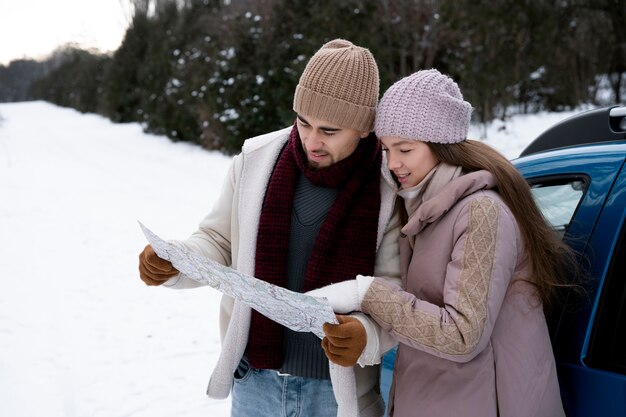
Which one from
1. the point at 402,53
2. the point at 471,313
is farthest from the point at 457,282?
the point at 402,53

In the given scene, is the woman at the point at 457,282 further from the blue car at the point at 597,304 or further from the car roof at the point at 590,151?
the car roof at the point at 590,151

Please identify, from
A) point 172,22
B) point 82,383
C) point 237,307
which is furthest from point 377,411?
point 172,22

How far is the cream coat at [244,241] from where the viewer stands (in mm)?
1877

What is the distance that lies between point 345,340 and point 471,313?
1.02ft

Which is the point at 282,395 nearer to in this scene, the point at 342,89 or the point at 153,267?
the point at 153,267

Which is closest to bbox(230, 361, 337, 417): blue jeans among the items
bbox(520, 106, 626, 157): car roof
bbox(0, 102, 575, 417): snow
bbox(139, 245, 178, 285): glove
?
bbox(139, 245, 178, 285): glove

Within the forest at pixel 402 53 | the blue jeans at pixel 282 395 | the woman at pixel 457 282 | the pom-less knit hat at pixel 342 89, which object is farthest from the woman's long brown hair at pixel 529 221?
the forest at pixel 402 53

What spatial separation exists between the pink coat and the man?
263mm

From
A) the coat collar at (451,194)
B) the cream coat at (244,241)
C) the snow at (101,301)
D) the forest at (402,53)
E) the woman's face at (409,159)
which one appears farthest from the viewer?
the forest at (402,53)

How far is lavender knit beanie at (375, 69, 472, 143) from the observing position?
1.62 m

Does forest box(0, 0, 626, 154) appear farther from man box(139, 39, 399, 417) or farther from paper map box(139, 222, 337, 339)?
paper map box(139, 222, 337, 339)

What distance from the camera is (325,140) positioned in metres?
1.83

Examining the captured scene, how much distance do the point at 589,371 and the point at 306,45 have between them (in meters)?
11.8

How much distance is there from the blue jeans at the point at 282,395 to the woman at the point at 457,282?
0.31m
